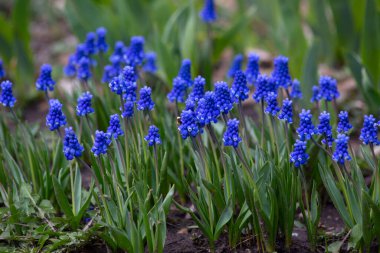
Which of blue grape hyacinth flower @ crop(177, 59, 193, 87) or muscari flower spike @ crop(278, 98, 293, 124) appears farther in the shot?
blue grape hyacinth flower @ crop(177, 59, 193, 87)

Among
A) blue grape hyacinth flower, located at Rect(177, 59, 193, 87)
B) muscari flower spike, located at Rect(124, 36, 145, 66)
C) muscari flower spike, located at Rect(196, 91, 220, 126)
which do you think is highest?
muscari flower spike, located at Rect(124, 36, 145, 66)

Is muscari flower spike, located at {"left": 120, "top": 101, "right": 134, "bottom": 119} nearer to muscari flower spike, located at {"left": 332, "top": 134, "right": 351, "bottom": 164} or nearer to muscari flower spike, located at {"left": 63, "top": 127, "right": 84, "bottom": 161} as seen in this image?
muscari flower spike, located at {"left": 63, "top": 127, "right": 84, "bottom": 161}

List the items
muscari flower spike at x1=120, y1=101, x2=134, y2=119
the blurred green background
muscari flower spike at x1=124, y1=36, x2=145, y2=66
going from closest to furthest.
→ 1. muscari flower spike at x1=120, y1=101, x2=134, y2=119
2. muscari flower spike at x1=124, y1=36, x2=145, y2=66
3. the blurred green background

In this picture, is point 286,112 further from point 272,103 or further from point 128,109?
point 128,109

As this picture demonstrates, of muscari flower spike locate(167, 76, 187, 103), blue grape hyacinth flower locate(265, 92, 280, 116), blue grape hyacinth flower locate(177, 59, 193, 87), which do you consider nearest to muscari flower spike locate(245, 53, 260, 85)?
blue grape hyacinth flower locate(177, 59, 193, 87)

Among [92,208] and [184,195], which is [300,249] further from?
[92,208]

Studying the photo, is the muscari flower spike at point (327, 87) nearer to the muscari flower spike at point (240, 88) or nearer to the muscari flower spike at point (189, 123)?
→ the muscari flower spike at point (240, 88)

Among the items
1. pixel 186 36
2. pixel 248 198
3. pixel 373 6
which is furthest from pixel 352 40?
pixel 248 198

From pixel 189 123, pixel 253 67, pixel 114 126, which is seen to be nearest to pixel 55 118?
pixel 114 126

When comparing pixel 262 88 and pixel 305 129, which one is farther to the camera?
pixel 262 88
